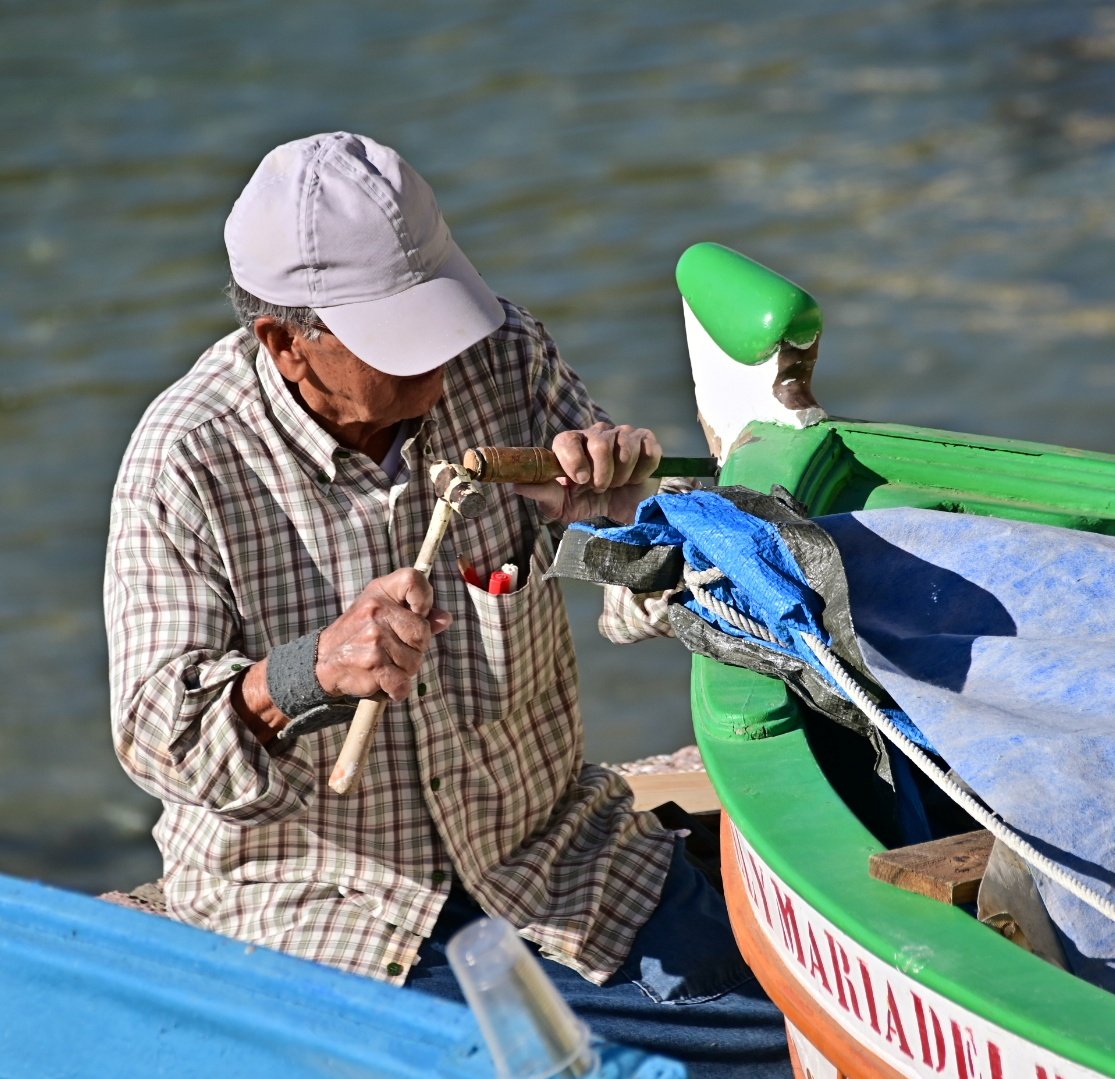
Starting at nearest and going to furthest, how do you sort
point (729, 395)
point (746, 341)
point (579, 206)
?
1. point (746, 341)
2. point (729, 395)
3. point (579, 206)

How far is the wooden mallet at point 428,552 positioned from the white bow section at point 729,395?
651 millimetres

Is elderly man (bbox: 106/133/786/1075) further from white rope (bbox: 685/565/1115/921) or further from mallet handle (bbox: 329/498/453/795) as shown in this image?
white rope (bbox: 685/565/1115/921)

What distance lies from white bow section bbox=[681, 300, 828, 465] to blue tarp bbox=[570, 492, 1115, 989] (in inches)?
21.5

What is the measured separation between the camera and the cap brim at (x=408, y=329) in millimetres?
2031

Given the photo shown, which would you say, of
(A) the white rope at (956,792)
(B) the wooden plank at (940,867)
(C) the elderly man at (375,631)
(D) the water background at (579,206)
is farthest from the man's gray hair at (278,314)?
(D) the water background at (579,206)

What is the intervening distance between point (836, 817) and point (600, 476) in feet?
2.04

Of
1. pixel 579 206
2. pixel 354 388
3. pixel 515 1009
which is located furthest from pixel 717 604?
pixel 579 206

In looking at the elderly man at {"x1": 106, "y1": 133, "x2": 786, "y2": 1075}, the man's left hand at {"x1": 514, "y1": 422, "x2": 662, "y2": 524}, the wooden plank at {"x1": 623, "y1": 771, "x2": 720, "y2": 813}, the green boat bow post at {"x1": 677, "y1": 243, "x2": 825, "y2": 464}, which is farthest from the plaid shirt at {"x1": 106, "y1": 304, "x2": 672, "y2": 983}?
the wooden plank at {"x1": 623, "y1": 771, "x2": 720, "y2": 813}

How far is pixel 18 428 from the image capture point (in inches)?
245

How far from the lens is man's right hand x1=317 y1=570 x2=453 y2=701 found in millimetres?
1864

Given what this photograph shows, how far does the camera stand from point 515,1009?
126 centimetres

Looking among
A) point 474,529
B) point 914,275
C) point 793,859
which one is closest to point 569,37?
point 914,275

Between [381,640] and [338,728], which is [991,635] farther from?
[338,728]

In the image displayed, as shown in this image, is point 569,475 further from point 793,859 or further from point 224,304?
point 224,304
